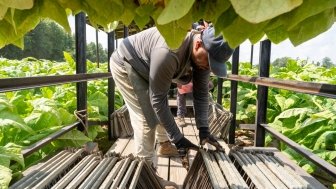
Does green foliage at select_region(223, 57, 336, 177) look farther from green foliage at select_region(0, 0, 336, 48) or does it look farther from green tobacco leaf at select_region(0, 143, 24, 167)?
green foliage at select_region(0, 0, 336, 48)

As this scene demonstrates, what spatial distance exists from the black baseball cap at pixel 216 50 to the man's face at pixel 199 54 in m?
0.13

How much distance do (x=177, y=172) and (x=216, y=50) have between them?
55.9 inches

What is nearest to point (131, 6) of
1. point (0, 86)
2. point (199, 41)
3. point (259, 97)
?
point (0, 86)

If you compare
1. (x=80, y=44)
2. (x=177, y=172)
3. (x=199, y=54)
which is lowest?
(x=177, y=172)

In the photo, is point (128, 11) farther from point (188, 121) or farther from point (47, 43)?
point (47, 43)

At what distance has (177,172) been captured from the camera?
323cm

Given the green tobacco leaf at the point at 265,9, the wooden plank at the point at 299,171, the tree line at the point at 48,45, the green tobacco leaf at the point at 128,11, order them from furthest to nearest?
the tree line at the point at 48,45, the wooden plank at the point at 299,171, the green tobacco leaf at the point at 128,11, the green tobacco leaf at the point at 265,9

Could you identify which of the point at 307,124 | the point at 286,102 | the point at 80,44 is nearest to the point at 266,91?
the point at 307,124

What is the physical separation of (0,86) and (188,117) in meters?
4.85

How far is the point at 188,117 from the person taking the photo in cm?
605

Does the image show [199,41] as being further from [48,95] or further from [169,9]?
[48,95]

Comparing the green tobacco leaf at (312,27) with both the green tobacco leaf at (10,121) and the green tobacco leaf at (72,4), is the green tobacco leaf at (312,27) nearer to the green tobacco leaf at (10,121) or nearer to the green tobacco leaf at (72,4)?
the green tobacco leaf at (72,4)

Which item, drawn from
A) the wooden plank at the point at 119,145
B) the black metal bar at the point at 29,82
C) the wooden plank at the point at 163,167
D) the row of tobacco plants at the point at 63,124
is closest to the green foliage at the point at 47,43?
the row of tobacco plants at the point at 63,124

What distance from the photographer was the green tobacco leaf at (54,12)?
74cm
